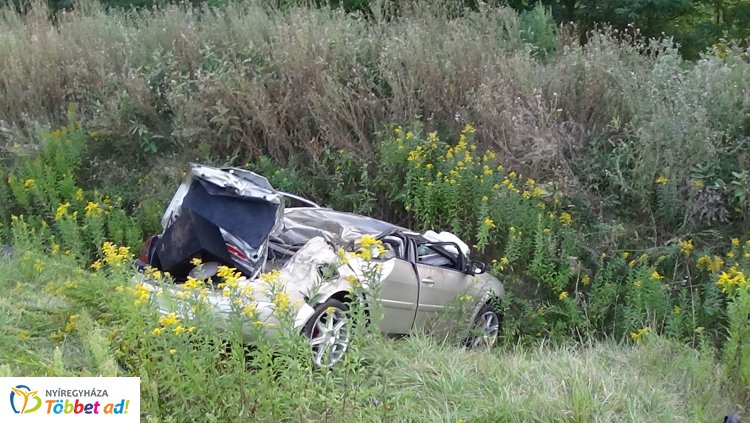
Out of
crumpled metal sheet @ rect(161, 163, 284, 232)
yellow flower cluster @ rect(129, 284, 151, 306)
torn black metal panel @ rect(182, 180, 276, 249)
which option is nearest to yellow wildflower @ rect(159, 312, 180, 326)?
yellow flower cluster @ rect(129, 284, 151, 306)

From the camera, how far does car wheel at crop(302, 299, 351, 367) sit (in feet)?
17.2

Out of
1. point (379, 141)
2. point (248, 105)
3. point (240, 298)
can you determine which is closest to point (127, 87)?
point (248, 105)

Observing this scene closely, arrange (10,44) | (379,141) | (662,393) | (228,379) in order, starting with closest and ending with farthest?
A: (228,379) → (662,393) → (379,141) → (10,44)

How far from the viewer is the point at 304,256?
6168 mm

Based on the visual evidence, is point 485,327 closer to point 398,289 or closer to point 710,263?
point 398,289

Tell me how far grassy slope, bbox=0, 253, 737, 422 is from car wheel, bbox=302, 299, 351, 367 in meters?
0.34

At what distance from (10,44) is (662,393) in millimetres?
9800

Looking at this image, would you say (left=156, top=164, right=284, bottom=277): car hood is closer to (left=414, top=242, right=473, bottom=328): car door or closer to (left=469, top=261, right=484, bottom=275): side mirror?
(left=414, top=242, right=473, bottom=328): car door

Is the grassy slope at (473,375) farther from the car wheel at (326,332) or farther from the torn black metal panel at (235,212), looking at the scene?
the torn black metal panel at (235,212)

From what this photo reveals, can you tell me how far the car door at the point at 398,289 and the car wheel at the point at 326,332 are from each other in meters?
0.67

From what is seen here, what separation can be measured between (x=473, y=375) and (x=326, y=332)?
1014 mm

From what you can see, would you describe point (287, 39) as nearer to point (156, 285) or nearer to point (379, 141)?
point (379, 141)

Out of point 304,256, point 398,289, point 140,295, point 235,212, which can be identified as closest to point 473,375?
point 398,289

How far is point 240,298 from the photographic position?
14.6 ft
